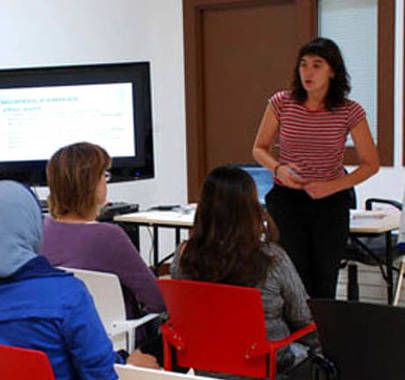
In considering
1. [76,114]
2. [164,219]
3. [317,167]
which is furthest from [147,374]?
[76,114]

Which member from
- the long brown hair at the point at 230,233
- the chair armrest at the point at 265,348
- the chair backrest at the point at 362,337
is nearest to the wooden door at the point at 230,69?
the long brown hair at the point at 230,233

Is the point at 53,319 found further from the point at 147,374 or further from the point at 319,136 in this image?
the point at 319,136

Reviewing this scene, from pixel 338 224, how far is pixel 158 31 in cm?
341

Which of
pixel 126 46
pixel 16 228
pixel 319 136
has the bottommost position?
pixel 16 228

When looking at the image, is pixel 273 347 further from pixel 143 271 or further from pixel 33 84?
pixel 33 84

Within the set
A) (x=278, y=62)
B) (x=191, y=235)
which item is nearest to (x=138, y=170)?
(x=278, y=62)

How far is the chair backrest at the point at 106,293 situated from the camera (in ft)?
7.02

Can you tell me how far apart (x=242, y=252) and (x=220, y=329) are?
24cm

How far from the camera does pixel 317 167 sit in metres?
2.79

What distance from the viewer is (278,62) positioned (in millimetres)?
5203

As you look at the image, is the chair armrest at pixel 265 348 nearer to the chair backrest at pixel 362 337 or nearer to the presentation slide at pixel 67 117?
the chair backrest at pixel 362 337

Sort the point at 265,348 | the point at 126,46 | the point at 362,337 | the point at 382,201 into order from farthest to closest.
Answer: the point at 126,46 → the point at 382,201 → the point at 265,348 → the point at 362,337

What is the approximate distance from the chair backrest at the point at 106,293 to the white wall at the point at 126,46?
10.8 feet

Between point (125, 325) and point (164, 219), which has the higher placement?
point (164, 219)
